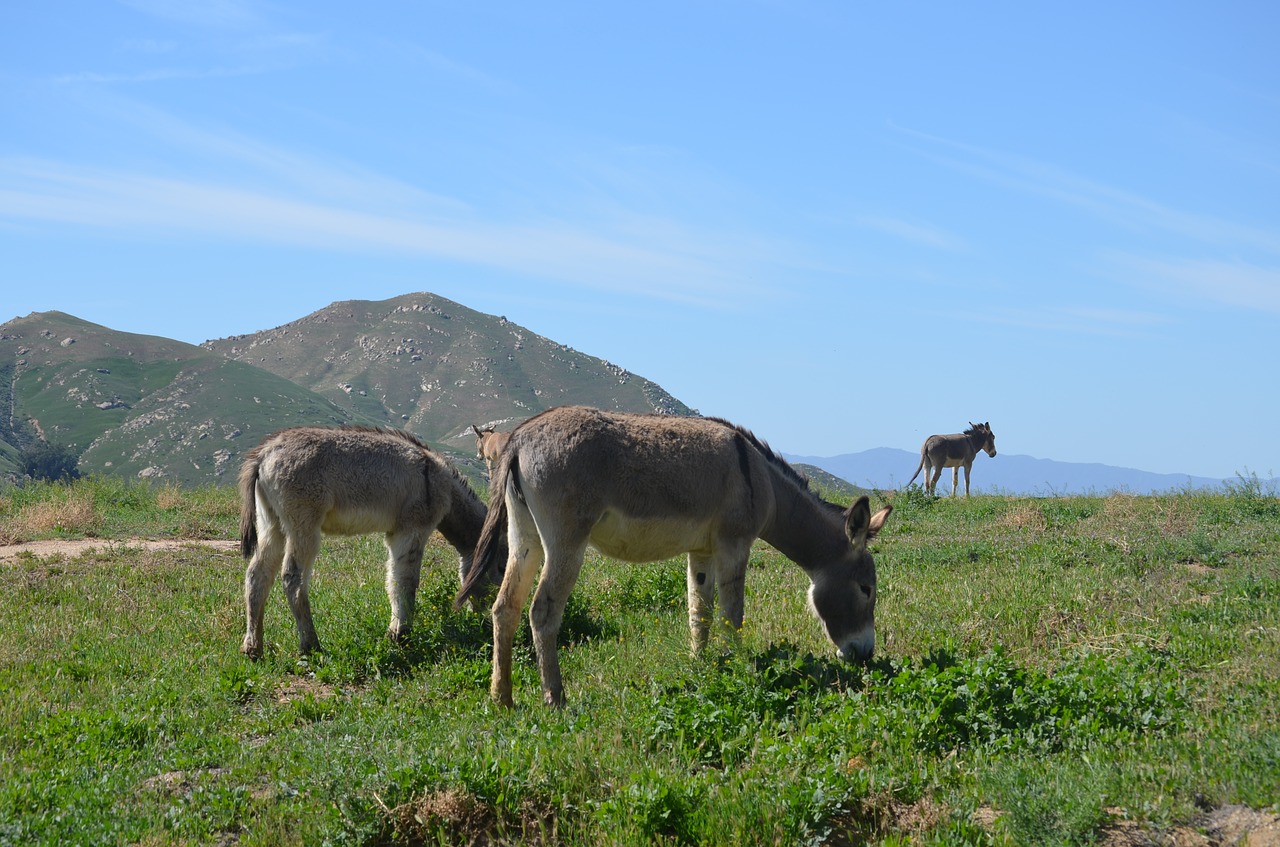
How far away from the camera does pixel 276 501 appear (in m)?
9.24

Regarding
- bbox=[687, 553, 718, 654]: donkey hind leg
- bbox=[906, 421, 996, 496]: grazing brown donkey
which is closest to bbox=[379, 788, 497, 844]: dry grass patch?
bbox=[687, 553, 718, 654]: donkey hind leg

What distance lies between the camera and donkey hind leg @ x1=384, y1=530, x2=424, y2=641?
9320mm

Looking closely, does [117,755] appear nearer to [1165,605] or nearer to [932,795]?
[932,795]

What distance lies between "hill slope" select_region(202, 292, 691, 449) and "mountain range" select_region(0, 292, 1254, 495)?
0.69ft

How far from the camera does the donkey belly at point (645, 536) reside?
7395mm

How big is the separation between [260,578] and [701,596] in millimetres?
4083

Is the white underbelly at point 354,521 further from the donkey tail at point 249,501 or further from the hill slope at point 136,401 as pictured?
the hill slope at point 136,401

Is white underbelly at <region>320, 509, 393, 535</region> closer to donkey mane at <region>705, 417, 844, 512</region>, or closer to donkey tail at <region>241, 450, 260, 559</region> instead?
donkey tail at <region>241, 450, 260, 559</region>

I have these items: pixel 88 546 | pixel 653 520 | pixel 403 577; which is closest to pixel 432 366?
pixel 88 546

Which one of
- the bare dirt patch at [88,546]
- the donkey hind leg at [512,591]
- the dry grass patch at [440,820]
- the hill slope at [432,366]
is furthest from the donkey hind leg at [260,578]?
the hill slope at [432,366]

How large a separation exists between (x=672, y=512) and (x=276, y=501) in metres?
3.98

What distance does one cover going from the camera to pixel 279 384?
112 metres

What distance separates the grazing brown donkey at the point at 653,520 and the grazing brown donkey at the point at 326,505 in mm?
2314

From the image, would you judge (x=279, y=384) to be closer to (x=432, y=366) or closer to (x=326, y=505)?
(x=432, y=366)
